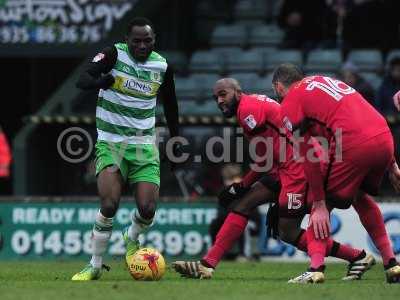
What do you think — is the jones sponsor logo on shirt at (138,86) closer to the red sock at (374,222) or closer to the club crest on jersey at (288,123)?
the club crest on jersey at (288,123)

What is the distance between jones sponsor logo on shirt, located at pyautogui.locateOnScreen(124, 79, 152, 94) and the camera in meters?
11.3

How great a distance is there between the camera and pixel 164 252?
17.2 m

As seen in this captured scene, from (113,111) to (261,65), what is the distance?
8.69 meters

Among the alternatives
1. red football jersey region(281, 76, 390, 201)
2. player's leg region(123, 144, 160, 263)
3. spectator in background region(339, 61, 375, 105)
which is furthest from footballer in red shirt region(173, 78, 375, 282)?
spectator in background region(339, 61, 375, 105)

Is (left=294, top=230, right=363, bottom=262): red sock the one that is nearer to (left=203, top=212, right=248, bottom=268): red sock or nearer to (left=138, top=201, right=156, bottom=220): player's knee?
(left=203, top=212, right=248, bottom=268): red sock

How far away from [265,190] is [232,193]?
0.37m

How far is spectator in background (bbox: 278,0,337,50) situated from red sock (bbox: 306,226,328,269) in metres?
10.0

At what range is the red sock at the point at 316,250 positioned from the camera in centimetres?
1027

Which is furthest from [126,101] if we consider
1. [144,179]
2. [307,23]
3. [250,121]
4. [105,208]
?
[307,23]

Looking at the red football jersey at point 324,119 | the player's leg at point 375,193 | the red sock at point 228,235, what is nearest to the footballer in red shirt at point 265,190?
the red sock at point 228,235

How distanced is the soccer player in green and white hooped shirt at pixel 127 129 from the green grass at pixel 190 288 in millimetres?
587

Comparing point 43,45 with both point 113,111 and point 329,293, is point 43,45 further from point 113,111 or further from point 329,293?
point 329,293

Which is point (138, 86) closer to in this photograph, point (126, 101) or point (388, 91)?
point (126, 101)

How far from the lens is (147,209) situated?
36.8 ft
